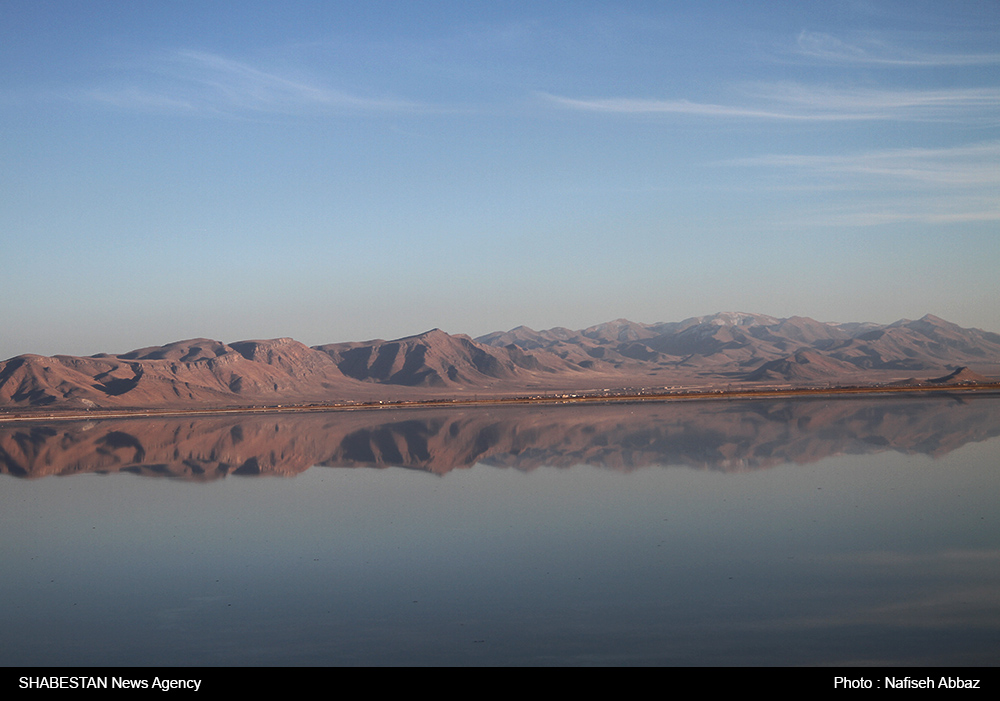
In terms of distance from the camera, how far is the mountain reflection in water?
32.0 meters

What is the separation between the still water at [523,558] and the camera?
35.2 ft

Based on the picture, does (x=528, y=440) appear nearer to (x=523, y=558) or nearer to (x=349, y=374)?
(x=523, y=558)

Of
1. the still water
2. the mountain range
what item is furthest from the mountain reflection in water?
the mountain range

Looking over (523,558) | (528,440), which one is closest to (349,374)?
(528,440)

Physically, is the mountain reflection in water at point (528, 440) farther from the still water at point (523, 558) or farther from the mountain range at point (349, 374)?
the mountain range at point (349, 374)

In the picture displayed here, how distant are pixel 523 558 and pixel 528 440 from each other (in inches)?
1000

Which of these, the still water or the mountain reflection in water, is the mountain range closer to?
the mountain reflection in water

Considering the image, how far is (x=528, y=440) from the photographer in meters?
40.8

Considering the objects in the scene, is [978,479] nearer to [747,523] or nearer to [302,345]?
[747,523]

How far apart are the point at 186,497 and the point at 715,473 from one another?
17.0 metres

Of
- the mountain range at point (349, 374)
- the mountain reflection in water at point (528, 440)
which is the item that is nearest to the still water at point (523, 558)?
the mountain reflection in water at point (528, 440)

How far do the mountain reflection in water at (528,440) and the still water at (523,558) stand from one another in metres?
0.52

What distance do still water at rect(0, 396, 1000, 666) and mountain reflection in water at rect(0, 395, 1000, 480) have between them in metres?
0.52

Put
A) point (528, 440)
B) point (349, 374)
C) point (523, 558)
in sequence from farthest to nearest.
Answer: point (349, 374)
point (528, 440)
point (523, 558)
